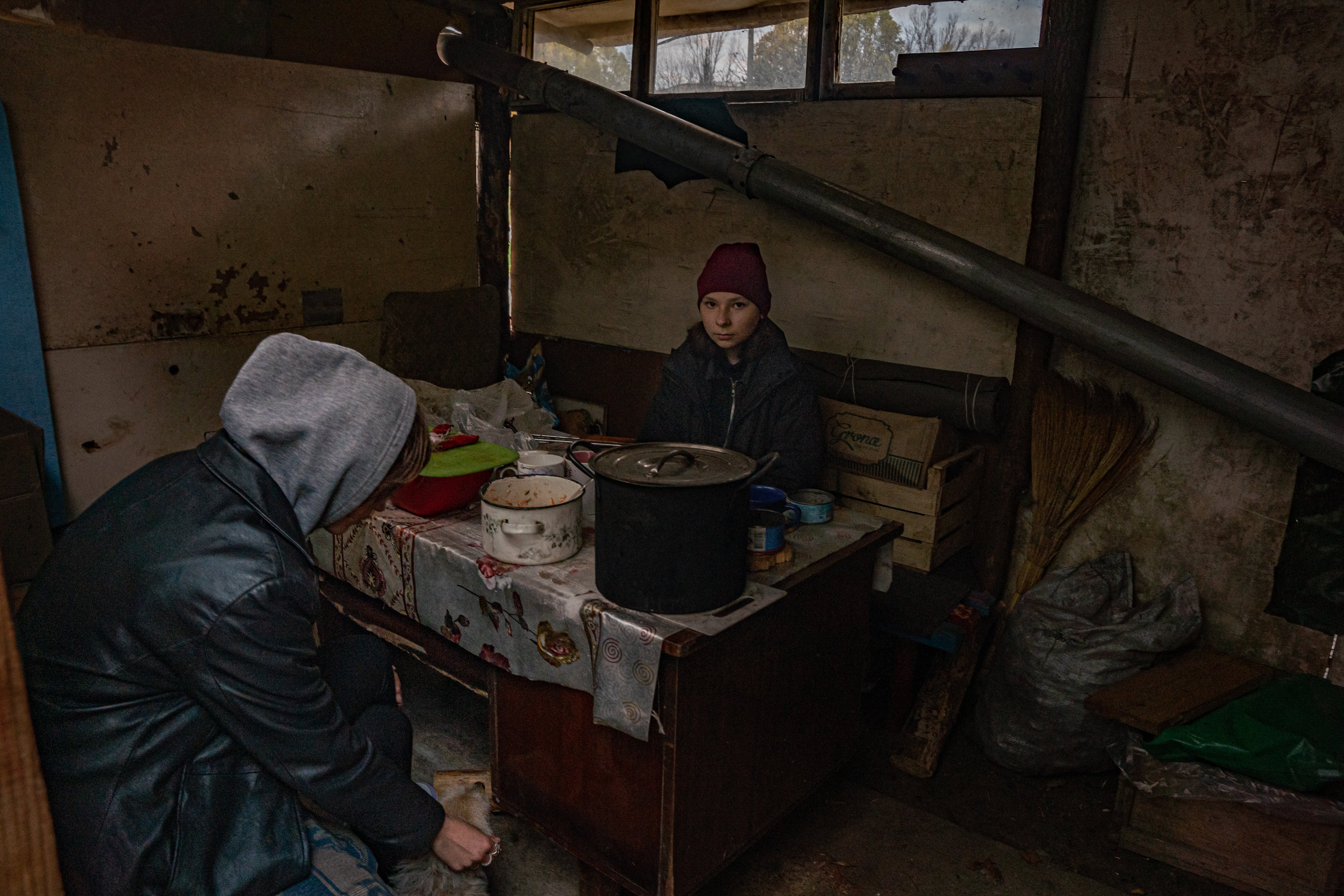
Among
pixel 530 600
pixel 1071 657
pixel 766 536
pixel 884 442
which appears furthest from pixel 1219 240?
pixel 530 600

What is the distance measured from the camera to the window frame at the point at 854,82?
3287 mm

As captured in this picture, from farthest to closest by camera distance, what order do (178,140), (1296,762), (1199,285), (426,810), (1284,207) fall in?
(178,140) → (1199,285) → (1284,207) → (1296,762) → (426,810)

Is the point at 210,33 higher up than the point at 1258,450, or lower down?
higher up

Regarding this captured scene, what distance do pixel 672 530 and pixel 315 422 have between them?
31.3 inches

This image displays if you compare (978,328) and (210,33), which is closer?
(978,328)

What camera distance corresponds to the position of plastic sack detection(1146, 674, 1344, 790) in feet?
8.30


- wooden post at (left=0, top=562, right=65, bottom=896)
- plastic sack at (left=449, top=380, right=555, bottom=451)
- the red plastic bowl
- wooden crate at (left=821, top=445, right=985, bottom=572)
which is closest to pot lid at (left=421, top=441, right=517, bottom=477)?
the red plastic bowl

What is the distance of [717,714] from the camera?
2131 mm

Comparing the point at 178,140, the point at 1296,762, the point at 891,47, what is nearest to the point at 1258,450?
the point at 1296,762

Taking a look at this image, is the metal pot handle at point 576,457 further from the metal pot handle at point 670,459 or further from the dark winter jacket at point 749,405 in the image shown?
the dark winter jacket at point 749,405

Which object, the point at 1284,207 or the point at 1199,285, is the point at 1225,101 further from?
the point at 1199,285

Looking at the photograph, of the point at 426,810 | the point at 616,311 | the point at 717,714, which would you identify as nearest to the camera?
the point at 426,810

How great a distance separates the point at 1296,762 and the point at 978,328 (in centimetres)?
181

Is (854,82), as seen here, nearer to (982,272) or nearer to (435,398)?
(982,272)
